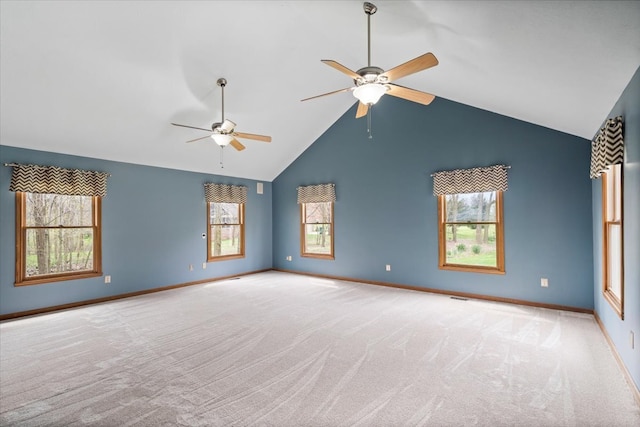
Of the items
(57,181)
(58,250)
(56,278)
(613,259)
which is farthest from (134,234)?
(613,259)

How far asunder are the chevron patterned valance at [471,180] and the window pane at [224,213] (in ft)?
14.6

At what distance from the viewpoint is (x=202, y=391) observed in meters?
2.54

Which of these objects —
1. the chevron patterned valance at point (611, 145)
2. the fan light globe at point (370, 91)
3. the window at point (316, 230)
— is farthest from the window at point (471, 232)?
the fan light globe at point (370, 91)

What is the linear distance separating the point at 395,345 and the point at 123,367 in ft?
8.72

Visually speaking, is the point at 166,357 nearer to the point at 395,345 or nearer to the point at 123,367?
the point at 123,367

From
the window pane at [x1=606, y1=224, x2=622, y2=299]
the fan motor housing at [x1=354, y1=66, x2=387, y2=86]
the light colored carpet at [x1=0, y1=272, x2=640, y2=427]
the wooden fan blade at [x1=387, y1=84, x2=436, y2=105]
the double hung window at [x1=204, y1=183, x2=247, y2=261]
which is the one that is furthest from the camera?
the double hung window at [x1=204, y1=183, x2=247, y2=261]

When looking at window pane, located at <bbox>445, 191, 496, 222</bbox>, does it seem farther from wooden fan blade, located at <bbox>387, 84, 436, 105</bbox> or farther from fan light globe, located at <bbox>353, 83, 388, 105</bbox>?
fan light globe, located at <bbox>353, 83, 388, 105</bbox>

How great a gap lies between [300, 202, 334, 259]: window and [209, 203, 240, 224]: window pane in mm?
1534

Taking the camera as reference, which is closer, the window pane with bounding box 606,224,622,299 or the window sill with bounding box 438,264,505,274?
the window pane with bounding box 606,224,622,299

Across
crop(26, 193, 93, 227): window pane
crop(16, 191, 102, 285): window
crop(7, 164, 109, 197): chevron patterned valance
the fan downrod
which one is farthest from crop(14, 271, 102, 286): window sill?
the fan downrod

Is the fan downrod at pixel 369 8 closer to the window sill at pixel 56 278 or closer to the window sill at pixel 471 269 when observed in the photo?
the window sill at pixel 471 269

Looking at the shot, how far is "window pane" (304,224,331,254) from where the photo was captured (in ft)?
23.8

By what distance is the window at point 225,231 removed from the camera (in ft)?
23.1

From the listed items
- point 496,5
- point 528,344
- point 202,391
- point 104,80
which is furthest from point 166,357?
point 496,5
